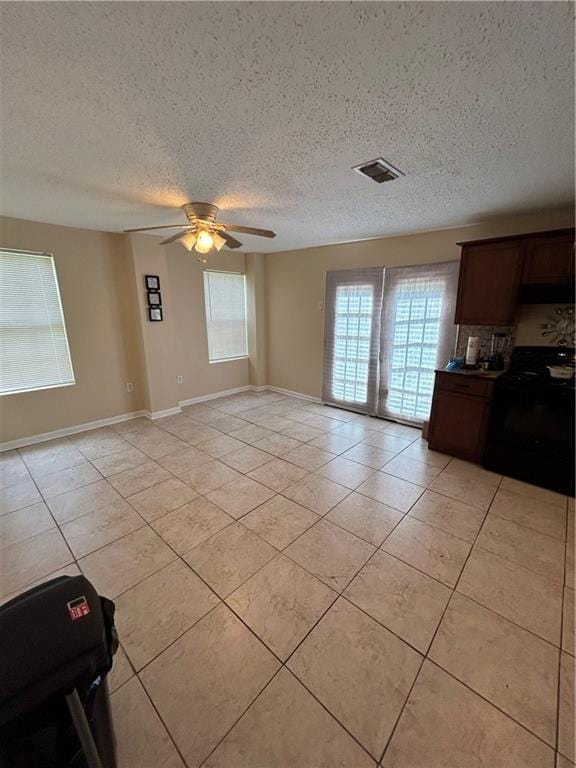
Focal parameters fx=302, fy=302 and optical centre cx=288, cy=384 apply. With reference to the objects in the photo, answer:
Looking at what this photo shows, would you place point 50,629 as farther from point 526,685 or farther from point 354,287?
point 354,287

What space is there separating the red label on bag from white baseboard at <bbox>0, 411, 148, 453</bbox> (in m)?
3.65

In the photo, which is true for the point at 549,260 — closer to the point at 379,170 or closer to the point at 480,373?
the point at 480,373

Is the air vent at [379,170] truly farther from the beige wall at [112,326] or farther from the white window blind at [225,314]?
the white window blind at [225,314]

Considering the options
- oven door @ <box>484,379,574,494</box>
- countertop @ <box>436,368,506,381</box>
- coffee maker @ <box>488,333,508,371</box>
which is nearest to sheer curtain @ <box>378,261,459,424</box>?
coffee maker @ <box>488,333,508,371</box>

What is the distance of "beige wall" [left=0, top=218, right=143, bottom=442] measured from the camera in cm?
338

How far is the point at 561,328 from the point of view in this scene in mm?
2883

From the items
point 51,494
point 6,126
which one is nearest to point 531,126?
point 6,126

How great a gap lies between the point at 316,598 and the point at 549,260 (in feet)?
10.6

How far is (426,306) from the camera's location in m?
3.66

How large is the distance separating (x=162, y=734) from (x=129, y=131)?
270 cm

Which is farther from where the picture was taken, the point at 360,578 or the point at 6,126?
the point at 360,578

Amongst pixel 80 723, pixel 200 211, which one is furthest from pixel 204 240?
pixel 80 723

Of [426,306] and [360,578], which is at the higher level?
[426,306]

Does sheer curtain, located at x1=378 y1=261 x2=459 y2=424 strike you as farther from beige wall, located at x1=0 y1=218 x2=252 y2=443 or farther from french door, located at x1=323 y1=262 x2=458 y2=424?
beige wall, located at x1=0 y1=218 x2=252 y2=443
